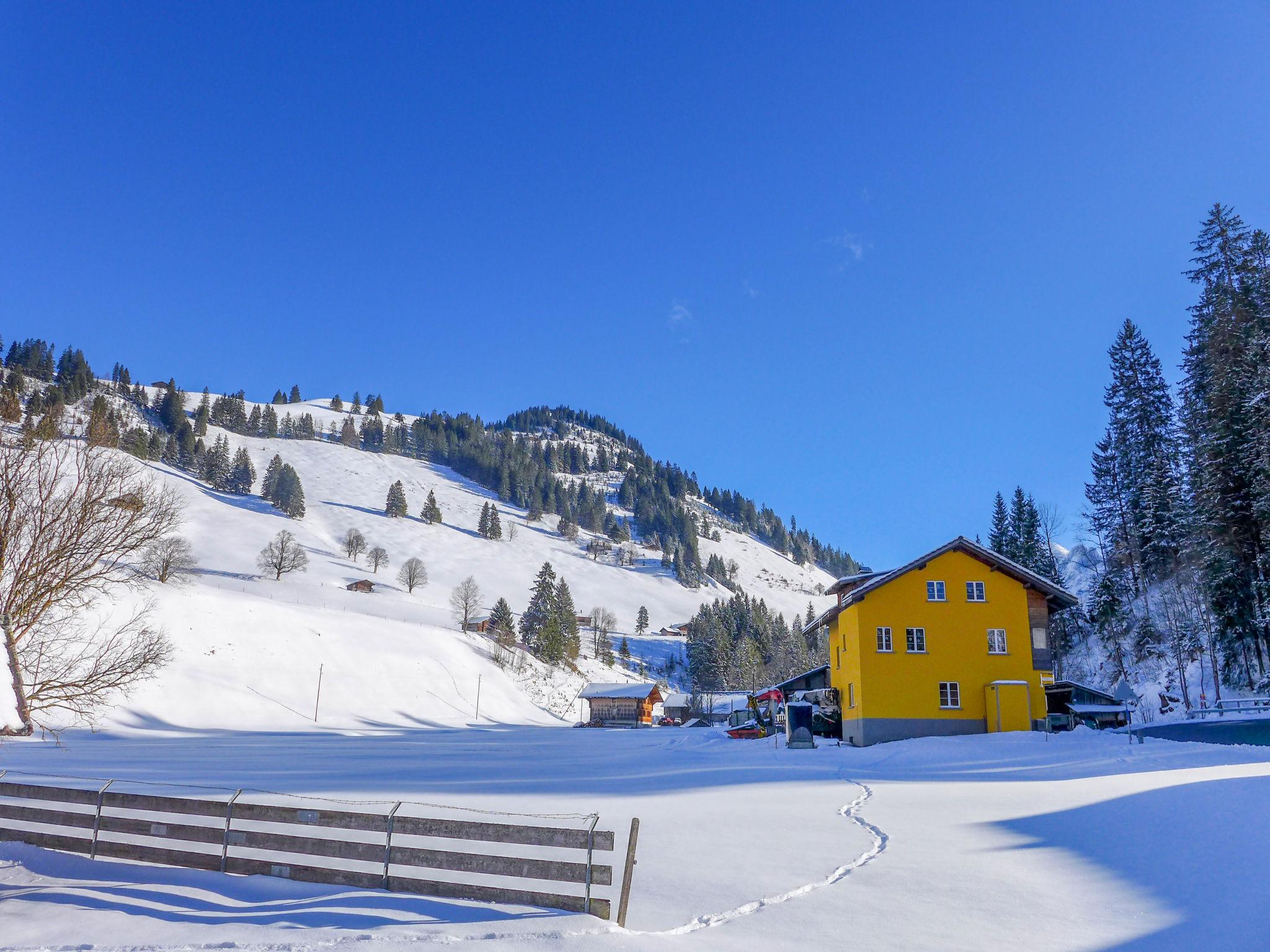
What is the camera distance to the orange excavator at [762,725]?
189 feet

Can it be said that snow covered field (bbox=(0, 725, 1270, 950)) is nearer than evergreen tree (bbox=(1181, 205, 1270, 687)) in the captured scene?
Yes

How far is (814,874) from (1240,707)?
3391cm

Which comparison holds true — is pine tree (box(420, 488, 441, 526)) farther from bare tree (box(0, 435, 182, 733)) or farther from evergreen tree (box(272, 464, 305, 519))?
bare tree (box(0, 435, 182, 733))

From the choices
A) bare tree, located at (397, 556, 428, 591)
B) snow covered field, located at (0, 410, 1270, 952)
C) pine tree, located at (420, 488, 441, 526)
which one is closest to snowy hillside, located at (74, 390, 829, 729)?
bare tree, located at (397, 556, 428, 591)

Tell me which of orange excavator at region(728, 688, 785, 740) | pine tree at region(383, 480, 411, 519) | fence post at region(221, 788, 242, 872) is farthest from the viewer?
pine tree at region(383, 480, 411, 519)

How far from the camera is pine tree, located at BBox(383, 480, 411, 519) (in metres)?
190

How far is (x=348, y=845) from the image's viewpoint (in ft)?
32.3

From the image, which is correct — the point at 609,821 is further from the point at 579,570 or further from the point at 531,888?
the point at 579,570

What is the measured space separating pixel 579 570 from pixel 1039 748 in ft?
552

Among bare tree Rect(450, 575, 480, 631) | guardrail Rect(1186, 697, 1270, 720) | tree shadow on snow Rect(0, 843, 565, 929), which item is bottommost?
tree shadow on snow Rect(0, 843, 565, 929)

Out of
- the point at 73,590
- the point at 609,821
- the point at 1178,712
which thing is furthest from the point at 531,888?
the point at 1178,712

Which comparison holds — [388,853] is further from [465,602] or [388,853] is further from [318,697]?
[465,602]

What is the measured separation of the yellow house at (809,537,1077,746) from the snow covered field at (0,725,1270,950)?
1448 cm

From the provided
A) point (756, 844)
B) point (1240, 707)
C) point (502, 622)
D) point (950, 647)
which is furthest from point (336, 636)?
point (756, 844)
